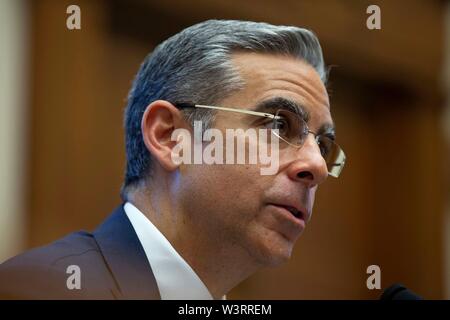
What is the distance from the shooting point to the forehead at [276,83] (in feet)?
7.23

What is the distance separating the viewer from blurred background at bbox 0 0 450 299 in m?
2.72

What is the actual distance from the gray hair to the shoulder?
1.10ft

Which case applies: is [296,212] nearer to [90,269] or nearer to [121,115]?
[90,269]

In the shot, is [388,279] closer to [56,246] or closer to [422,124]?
[422,124]

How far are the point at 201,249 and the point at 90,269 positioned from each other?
0.32m

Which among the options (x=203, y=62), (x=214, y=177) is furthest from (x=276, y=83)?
(x=214, y=177)

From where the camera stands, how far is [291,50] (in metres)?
2.29

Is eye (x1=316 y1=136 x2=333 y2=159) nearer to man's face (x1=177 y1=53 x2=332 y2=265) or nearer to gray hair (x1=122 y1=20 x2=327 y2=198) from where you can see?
man's face (x1=177 y1=53 x2=332 y2=265)

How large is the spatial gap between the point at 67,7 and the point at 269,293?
1.20m

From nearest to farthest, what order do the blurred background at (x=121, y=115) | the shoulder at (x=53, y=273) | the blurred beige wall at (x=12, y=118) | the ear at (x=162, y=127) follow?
1. the shoulder at (x=53, y=273)
2. the ear at (x=162, y=127)
3. the blurred beige wall at (x=12, y=118)
4. the blurred background at (x=121, y=115)

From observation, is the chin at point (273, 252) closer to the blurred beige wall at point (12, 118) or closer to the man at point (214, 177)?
the man at point (214, 177)

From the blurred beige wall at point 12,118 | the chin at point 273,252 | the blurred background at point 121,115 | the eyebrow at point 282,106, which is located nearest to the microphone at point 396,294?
the chin at point 273,252
